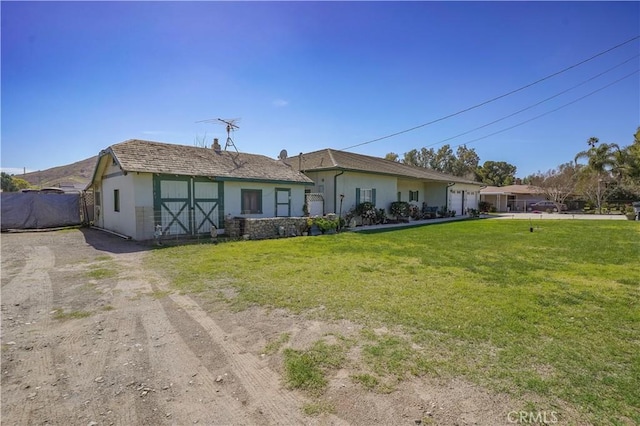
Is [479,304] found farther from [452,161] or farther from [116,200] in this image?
[452,161]

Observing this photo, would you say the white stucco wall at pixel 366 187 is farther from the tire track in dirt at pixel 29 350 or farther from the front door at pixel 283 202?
the tire track in dirt at pixel 29 350

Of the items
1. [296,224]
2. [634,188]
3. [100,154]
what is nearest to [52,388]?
[296,224]

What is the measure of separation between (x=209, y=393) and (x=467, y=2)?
13.5m

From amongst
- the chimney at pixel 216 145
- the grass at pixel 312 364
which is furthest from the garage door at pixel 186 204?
the grass at pixel 312 364

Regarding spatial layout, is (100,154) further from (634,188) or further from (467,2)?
(634,188)

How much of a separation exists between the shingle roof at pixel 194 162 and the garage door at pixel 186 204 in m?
0.44

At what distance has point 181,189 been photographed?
12.4m

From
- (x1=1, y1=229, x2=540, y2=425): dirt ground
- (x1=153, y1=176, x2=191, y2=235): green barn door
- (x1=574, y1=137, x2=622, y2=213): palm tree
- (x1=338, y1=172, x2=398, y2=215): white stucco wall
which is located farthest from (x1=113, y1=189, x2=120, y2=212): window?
(x1=574, y1=137, x2=622, y2=213): palm tree

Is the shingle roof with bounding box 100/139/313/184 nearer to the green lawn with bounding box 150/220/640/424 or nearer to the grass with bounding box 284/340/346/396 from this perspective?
the green lawn with bounding box 150/220/640/424

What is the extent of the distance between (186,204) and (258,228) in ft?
10.1

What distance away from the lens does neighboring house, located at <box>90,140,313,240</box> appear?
11.5 m

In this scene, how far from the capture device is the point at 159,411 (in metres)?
2.35

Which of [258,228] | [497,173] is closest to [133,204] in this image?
[258,228]

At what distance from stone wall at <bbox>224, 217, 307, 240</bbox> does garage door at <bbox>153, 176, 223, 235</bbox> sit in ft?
2.92
